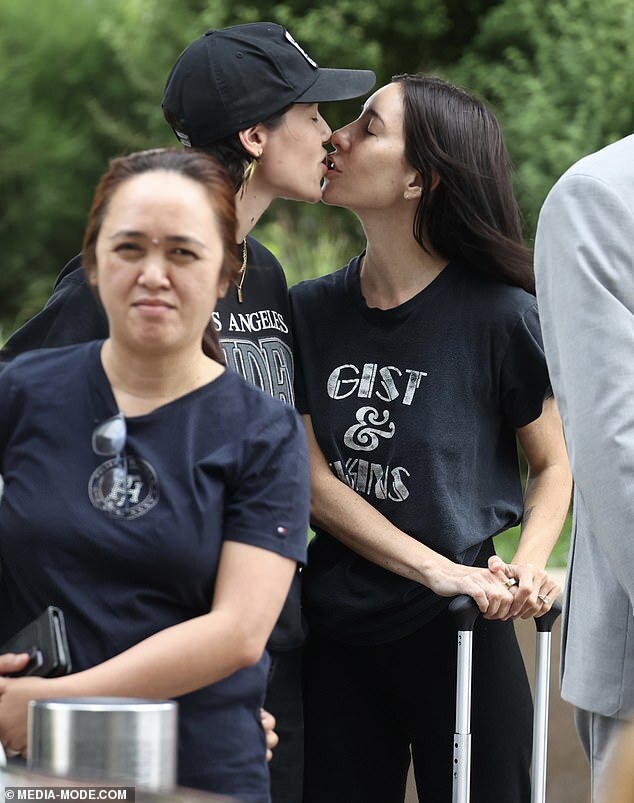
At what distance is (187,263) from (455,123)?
1.32m

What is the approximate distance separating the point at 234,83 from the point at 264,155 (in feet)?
0.55

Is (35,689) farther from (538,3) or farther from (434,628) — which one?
(538,3)

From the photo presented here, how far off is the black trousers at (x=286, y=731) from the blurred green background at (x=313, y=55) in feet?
16.3

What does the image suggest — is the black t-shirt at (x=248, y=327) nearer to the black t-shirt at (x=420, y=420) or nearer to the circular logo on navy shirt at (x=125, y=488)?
the black t-shirt at (x=420, y=420)

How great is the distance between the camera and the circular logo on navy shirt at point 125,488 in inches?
78.7

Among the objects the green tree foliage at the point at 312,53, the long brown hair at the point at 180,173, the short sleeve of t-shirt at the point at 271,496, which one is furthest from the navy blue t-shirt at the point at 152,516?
the green tree foliage at the point at 312,53

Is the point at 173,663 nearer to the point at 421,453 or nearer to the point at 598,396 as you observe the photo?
the point at 598,396

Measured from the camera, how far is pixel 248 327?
2.88 metres

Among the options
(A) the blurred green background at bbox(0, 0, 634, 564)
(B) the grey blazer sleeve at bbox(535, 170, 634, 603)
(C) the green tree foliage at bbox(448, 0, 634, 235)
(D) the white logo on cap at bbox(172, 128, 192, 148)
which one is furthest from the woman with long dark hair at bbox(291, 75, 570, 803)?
(C) the green tree foliage at bbox(448, 0, 634, 235)

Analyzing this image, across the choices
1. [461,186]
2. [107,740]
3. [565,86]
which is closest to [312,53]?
[565,86]

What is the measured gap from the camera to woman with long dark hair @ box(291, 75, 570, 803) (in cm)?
302

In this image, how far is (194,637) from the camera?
1.97 m

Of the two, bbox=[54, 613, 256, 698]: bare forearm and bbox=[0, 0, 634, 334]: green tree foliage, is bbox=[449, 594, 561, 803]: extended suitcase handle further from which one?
bbox=[0, 0, 634, 334]: green tree foliage

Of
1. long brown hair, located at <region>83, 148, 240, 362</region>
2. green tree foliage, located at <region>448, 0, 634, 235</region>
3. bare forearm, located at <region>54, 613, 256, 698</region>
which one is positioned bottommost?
bare forearm, located at <region>54, 613, 256, 698</region>
